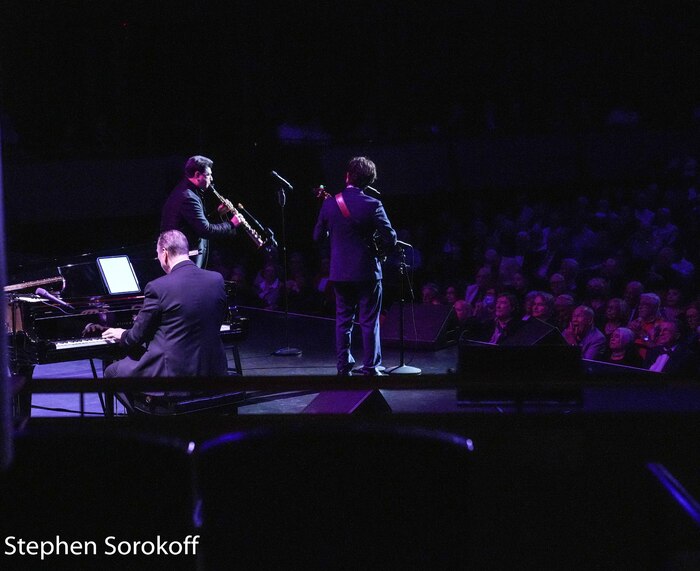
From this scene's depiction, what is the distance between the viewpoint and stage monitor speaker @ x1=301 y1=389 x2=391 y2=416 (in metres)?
3.18

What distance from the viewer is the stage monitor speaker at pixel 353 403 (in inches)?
125

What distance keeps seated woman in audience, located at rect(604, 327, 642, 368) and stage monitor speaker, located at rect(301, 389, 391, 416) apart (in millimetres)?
Answer: 2571

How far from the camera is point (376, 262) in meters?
4.99

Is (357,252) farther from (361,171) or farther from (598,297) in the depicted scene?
(598,297)

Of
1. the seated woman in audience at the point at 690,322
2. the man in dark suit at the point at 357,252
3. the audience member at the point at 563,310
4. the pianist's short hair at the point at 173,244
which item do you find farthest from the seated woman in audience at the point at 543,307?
the pianist's short hair at the point at 173,244

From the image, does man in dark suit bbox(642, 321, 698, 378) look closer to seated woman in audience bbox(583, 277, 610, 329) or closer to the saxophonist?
seated woman in audience bbox(583, 277, 610, 329)

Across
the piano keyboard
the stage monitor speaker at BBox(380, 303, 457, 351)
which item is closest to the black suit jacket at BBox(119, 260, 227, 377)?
the piano keyboard

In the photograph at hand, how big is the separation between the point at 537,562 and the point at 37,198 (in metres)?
8.99

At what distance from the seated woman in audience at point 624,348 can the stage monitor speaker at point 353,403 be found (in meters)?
2.57

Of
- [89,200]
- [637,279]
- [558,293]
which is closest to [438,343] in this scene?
[558,293]

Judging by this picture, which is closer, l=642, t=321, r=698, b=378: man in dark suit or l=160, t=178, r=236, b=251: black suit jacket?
l=642, t=321, r=698, b=378: man in dark suit

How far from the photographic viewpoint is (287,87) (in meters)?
11.1

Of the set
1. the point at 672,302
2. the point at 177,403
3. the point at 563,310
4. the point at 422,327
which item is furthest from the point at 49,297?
the point at 672,302

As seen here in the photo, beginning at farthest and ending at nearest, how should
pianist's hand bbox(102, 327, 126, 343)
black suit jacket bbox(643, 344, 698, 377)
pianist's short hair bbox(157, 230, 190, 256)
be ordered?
black suit jacket bbox(643, 344, 698, 377) → pianist's hand bbox(102, 327, 126, 343) → pianist's short hair bbox(157, 230, 190, 256)
